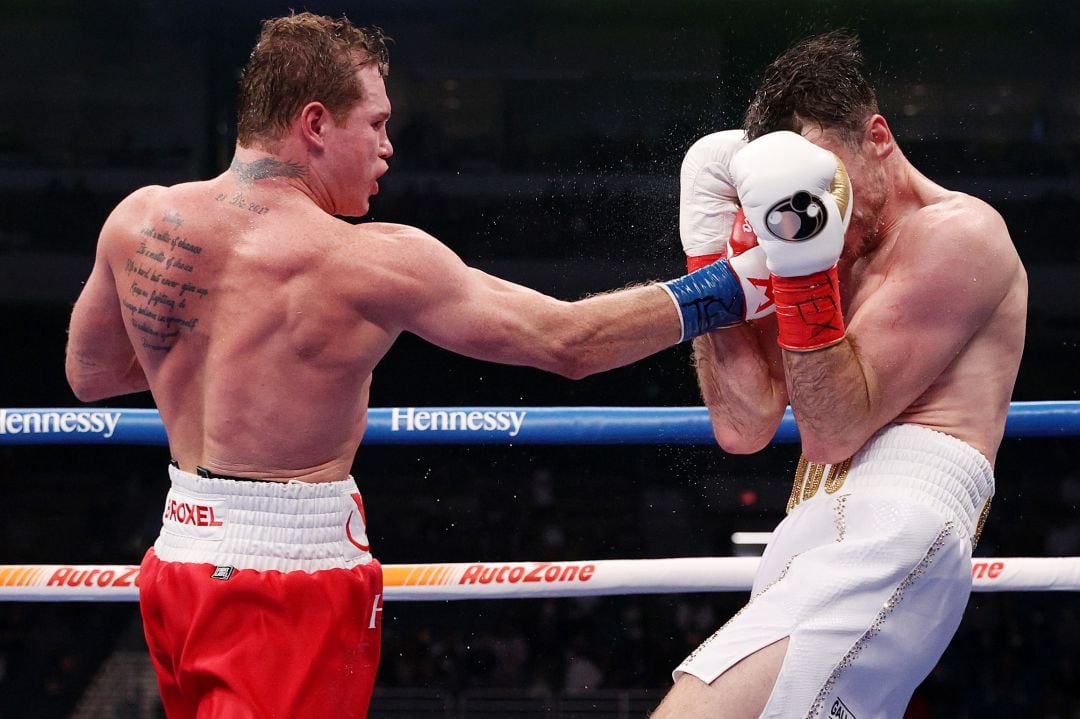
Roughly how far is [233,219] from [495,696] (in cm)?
427

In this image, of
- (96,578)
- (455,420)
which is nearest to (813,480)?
(455,420)

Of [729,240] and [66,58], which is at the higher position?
[729,240]

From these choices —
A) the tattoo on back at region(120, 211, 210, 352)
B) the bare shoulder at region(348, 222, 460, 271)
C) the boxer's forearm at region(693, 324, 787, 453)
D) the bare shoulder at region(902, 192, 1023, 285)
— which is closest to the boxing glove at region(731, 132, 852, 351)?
the bare shoulder at region(902, 192, 1023, 285)

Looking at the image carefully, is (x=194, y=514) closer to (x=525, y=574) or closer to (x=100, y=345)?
(x=100, y=345)

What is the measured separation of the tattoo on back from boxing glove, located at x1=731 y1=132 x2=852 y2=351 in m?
0.91

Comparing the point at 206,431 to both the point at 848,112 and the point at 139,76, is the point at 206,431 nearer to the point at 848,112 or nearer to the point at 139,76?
the point at 848,112

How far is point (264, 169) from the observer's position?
1.99m

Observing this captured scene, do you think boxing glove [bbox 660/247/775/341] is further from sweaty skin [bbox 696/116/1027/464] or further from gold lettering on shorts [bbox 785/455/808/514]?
gold lettering on shorts [bbox 785/455/808/514]

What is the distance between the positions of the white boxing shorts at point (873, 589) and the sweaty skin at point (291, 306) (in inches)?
19.1

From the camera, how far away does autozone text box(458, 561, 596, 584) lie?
2.76 metres

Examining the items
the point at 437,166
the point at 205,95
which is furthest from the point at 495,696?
the point at 205,95

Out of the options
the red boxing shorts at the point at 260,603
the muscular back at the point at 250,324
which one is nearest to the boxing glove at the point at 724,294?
the muscular back at the point at 250,324

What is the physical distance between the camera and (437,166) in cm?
690

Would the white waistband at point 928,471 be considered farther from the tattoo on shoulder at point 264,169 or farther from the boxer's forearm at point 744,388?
the tattoo on shoulder at point 264,169
